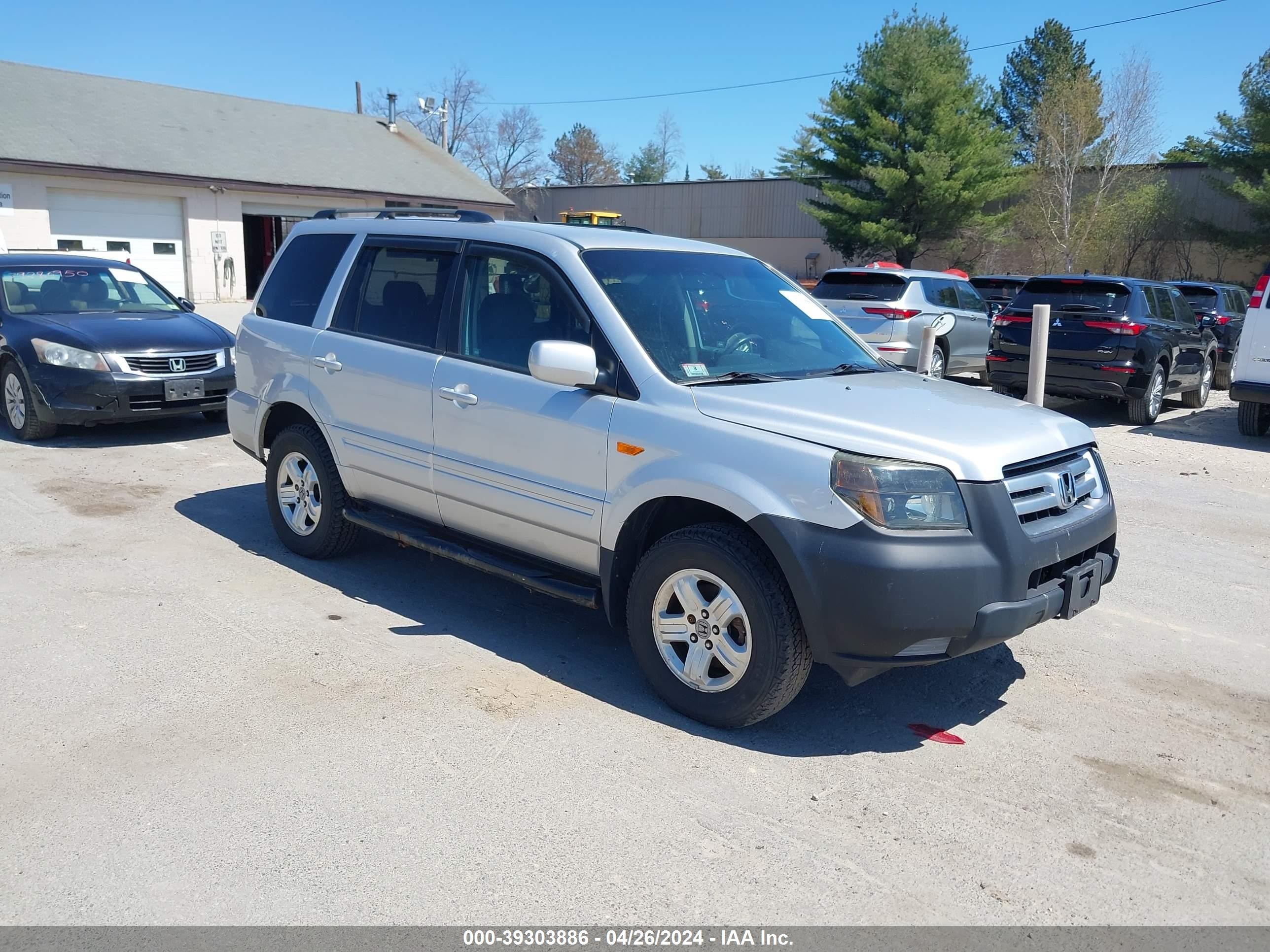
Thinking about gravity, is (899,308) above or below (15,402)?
above

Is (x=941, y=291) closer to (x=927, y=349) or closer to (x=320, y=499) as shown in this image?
(x=927, y=349)

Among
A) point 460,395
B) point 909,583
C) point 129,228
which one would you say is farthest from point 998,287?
point 129,228

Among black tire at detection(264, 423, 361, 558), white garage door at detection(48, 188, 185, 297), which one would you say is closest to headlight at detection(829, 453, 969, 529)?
black tire at detection(264, 423, 361, 558)

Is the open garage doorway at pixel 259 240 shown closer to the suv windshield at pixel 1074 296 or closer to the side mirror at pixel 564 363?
the suv windshield at pixel 1074 296

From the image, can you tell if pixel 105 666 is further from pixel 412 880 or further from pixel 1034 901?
pixel 1034 901

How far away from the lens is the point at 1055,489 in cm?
416

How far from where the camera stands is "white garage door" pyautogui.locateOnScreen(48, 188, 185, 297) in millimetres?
27078

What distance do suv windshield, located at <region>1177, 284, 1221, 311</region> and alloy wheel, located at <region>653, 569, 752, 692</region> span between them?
15.9 metres

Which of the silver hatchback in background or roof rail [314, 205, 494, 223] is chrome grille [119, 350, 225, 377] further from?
the silver hatchback in background

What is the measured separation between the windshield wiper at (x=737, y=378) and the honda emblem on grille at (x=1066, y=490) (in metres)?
1.21

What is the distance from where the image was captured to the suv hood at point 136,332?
9.48 meters

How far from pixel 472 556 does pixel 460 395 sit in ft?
2.55

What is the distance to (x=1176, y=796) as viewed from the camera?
3.80 metres

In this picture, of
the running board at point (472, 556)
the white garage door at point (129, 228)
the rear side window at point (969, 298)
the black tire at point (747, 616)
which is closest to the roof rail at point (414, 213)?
the running board at point (472, 556)
